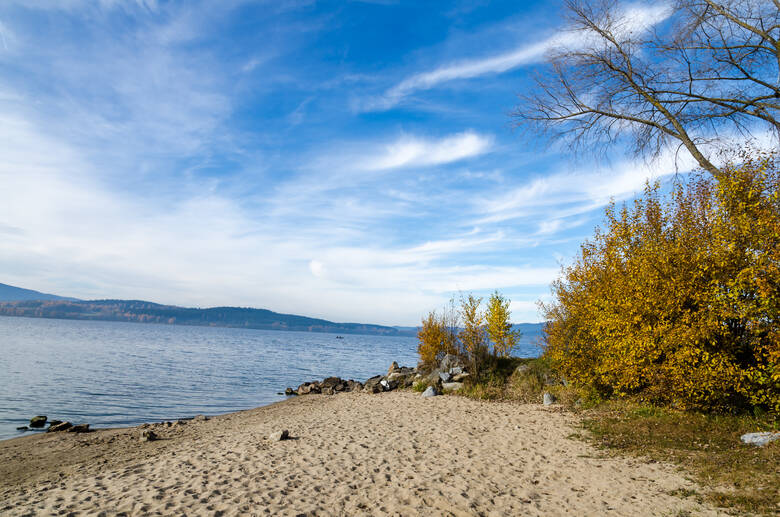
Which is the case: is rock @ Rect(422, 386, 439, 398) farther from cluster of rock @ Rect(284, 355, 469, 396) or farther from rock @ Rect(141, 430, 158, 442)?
rock @ Rect(141, 430, 158, 442)

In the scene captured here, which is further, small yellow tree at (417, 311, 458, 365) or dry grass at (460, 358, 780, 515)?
small yellow tree at (417, 311, 458, 365)

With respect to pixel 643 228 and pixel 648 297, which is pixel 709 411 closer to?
pixel 648 297

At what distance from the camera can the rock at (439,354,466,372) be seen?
2266 centimetres

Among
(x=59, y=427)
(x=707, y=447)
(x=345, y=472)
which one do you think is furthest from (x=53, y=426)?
(x=707, y=447)

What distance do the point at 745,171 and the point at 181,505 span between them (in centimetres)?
1528

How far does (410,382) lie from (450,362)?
272 cm

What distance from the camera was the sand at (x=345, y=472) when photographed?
6828mm

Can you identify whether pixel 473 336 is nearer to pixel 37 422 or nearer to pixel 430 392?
pixel 430 392

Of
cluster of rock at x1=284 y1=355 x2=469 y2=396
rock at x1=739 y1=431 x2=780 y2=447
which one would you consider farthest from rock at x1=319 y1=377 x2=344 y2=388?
rock at x1=739 y1=431 x2=780 y2=447

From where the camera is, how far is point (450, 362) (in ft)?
75.4

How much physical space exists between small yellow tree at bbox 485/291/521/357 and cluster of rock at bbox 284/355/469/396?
93.1 inches

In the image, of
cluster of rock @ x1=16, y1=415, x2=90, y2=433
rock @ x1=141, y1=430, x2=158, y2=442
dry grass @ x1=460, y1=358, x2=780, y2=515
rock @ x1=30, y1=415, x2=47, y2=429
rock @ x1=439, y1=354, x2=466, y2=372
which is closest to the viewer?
dry grass @ x1=460, y1=358, x2=780, y2=515

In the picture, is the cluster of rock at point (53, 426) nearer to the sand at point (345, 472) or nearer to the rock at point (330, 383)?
the sand at point (345, 472)

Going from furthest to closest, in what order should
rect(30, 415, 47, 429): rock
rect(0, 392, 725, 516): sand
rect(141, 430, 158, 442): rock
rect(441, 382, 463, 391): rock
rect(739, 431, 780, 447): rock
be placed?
rect(441, 382, 463, 391): rock < rect(30, 415, 47, 429): rock < rect(141, 430, 158, 442): rock < rect(739, 431, 780, 447): rock < rect(0, 392, 725, 516): sand
